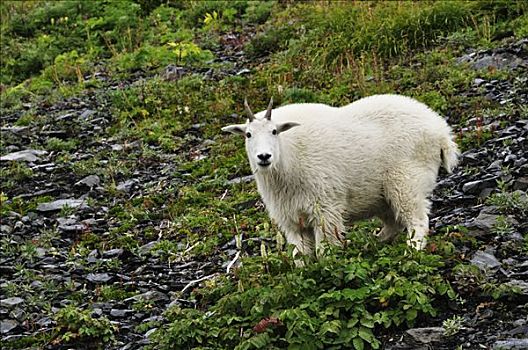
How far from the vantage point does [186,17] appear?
19.8m

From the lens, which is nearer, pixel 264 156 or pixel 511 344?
pixel 511 344

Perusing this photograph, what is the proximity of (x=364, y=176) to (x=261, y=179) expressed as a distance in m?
0.95

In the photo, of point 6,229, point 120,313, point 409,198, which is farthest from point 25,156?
point 409,198

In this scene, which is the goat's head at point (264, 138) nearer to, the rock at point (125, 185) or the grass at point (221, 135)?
the grass at point (221, 135)

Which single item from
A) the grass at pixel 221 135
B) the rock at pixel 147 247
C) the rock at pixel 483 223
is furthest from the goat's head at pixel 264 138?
the rock at pixel 147 247

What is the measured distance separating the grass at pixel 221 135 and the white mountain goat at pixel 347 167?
0.50m

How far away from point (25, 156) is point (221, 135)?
307 centimetres

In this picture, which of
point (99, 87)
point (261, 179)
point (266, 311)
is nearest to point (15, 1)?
point (99, 87)

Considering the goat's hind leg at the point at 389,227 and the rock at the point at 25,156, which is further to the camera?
the rock at the point at 25,156

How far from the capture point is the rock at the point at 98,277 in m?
9.91

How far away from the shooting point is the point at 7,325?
895 centimetres

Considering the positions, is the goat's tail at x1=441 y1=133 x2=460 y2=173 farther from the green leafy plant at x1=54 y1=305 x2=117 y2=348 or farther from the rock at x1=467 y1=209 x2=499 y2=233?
the green leafy plant at x1=54 y1=305 x2=117 y2=348

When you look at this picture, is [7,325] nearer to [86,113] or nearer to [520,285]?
[520,285]

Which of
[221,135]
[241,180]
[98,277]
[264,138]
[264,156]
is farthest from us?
[221,135]
